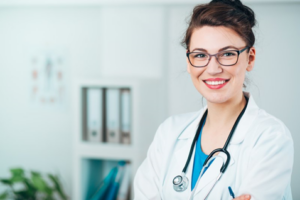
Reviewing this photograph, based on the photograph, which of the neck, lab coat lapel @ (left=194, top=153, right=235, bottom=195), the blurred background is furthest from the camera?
the blurred background

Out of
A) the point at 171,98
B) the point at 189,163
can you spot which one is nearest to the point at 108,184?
the point at 171,98

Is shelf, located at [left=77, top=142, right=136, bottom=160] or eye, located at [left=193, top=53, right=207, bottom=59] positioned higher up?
eye, located at [left=193, top=53, right=207, bottom=59]

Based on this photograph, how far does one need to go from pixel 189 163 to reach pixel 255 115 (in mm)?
308

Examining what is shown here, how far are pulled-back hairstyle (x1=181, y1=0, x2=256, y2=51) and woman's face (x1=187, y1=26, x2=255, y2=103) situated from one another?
0.02 m

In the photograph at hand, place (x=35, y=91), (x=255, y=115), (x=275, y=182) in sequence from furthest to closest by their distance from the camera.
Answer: (x=35, y=91) → (x=255, y=115) → (x=275, y=182)

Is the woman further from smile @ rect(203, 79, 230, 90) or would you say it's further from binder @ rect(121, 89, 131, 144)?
binder @ rect(121, 89, 131, 144)

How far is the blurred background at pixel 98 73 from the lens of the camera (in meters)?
1.79

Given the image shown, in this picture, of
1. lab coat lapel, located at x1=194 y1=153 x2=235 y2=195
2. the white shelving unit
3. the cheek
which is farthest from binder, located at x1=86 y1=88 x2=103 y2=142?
lab coat lapel, located at x1=194 y1=153 x2=235 y2=195

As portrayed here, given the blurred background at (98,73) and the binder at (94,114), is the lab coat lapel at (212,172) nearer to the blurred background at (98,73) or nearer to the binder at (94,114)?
the blurred background at (98,73)

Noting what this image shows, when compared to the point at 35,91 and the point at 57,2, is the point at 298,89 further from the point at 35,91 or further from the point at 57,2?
the point at 35,91

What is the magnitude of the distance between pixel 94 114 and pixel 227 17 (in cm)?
107

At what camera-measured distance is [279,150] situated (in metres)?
1.17

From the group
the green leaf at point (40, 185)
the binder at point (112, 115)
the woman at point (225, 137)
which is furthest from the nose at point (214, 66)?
the green leaf at point (40, 185)

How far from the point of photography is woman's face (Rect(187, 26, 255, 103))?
1.27 meters
